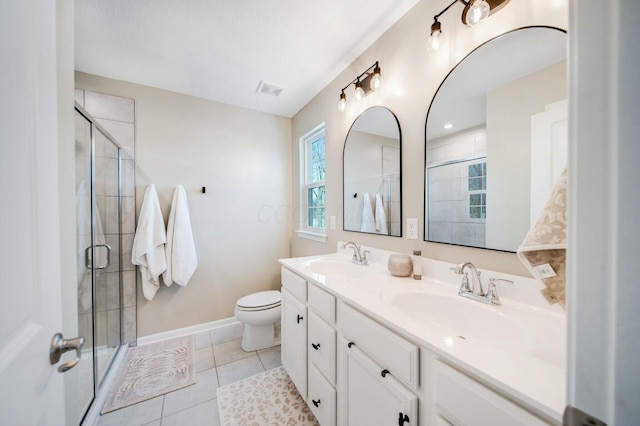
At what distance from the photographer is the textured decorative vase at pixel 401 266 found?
1257 mm

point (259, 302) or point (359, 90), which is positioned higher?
point (359, 90)

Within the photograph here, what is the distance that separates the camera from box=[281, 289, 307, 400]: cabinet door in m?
1.38

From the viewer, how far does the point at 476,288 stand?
0.98 metres

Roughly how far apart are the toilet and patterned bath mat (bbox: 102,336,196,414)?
48cm

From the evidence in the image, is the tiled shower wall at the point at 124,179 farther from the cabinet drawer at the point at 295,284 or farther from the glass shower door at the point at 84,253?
the cabinet drawer at the point at 295,284

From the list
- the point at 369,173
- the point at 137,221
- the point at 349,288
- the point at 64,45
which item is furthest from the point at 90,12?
the point at 349,288

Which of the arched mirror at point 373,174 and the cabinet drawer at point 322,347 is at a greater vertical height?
the arched mirror at point 373,174

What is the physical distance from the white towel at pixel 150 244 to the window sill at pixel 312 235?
1.28 metres

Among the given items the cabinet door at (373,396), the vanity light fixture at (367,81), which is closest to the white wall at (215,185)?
the vanity light fixture at (367,81)

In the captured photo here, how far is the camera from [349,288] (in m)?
1.10

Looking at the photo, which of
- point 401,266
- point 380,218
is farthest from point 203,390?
point 380,218

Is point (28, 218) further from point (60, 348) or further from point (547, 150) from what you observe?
point (547, 150)

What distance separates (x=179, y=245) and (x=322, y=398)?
1.71 meters

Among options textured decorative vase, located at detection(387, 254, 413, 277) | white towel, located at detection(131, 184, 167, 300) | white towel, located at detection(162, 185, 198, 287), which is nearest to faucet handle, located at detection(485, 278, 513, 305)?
textured decorative vase, located at detection(387, 254, 413, 277)
